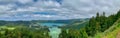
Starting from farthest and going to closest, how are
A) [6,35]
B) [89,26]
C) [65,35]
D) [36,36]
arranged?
[36,36], [6,35], [65,35], [89,26]

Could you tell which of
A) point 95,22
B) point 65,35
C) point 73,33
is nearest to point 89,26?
point 95,22

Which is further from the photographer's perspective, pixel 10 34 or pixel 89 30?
pixel 10 34

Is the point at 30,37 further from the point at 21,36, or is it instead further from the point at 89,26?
the point at 89,26

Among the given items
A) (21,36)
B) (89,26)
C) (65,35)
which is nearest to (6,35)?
(21,36)

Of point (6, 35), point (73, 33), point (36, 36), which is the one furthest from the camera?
point (36, 36)

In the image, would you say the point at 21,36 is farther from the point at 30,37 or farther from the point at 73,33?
the point at 73,33

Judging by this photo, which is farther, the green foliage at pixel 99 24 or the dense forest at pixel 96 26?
the green foliage at pixel 99 24

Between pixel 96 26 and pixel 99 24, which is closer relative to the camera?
pixel 96 26

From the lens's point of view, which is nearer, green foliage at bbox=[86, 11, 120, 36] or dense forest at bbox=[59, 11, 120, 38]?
dense forest at bbox=[59, 11, 120, 38]

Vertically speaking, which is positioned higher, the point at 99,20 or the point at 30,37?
the point at 99,20
